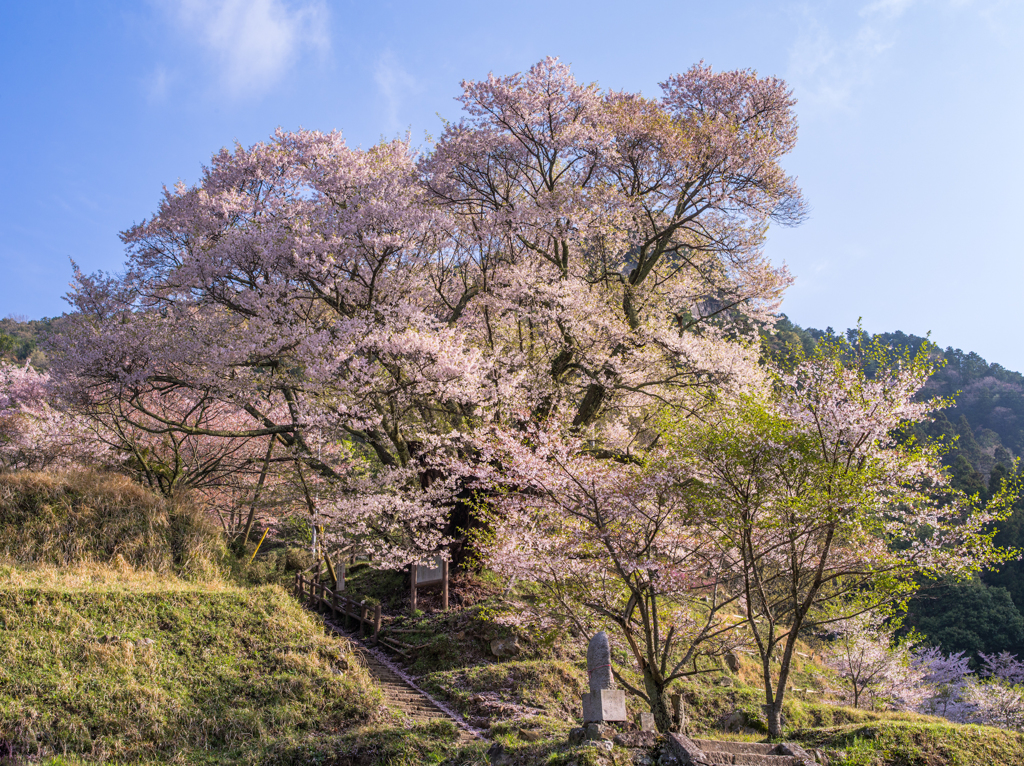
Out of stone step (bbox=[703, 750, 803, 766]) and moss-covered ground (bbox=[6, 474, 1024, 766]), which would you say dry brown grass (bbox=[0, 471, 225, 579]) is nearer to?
moss-covered ground (bbox=[6, 474, 1024, 766])

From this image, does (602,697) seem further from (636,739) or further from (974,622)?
(974,622)

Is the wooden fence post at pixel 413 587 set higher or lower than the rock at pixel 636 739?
higher

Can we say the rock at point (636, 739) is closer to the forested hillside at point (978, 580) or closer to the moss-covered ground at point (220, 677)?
the moss-covered ground at point (220, 677)

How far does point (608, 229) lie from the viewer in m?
15.7

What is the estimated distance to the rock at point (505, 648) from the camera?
12664mm

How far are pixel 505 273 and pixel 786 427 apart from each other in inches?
374

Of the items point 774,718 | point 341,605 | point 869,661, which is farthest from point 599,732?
point 869,661

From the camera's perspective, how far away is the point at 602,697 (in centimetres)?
645

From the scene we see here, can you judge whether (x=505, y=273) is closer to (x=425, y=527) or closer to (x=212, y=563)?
(x=425, y=527)

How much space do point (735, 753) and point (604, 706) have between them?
4.34 feet

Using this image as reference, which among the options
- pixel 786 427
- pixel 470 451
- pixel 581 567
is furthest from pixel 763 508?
pixel 470 451

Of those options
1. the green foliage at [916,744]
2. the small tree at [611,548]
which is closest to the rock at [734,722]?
the small tree at [611,548]

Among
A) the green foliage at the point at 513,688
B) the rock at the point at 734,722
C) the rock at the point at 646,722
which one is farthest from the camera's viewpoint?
the rock at the point at 734,722

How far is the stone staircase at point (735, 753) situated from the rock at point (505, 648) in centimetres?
690
